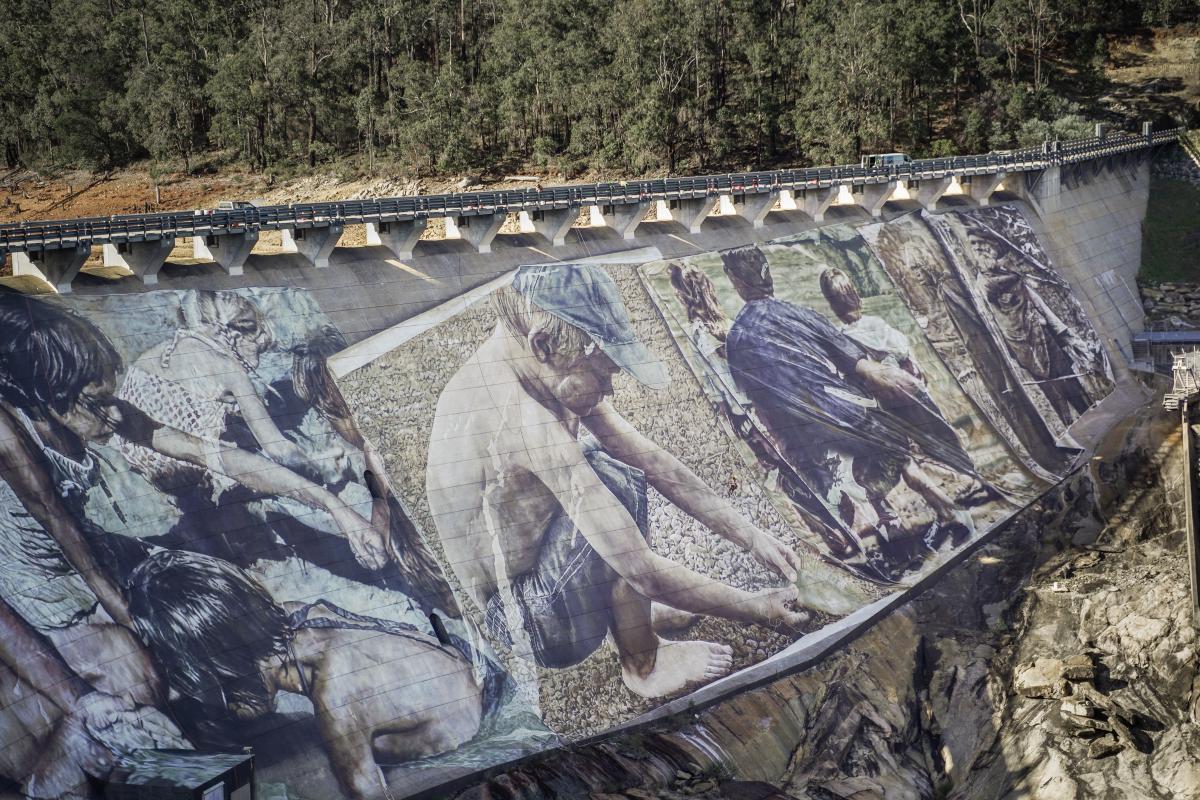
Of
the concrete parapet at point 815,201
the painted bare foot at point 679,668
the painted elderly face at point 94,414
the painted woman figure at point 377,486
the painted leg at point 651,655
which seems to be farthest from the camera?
the concrete parapet at point 815,201

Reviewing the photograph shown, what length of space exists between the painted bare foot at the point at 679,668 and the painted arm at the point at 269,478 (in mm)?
9769

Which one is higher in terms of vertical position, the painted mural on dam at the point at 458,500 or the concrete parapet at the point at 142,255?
the concrete parapet at the point at 142,255

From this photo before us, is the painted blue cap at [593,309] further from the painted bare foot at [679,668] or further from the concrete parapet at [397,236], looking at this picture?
the painted bare foot at [679,668]

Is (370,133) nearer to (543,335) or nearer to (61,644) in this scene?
(543,335)

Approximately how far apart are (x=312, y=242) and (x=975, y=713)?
30159 millimetres

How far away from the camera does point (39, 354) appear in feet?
145

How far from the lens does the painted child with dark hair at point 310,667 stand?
132 feet

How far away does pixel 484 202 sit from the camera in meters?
57.7

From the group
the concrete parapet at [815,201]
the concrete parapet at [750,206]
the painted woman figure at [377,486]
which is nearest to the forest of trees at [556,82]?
the concrete parapet at [815,201]

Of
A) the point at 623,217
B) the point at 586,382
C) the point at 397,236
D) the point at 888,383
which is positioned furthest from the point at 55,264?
the point at 888,383

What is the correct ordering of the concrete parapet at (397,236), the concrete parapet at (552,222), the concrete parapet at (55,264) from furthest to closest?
the concrete parapet at (552,222) → the concrete parapet at (397,236) → the concrete parapet at (55,264)

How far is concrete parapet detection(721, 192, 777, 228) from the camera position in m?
67.6

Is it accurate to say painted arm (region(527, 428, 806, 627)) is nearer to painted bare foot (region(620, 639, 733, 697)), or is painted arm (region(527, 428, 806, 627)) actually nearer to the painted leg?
the painted leg

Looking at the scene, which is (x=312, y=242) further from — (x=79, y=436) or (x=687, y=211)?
(x=687, y=211)
